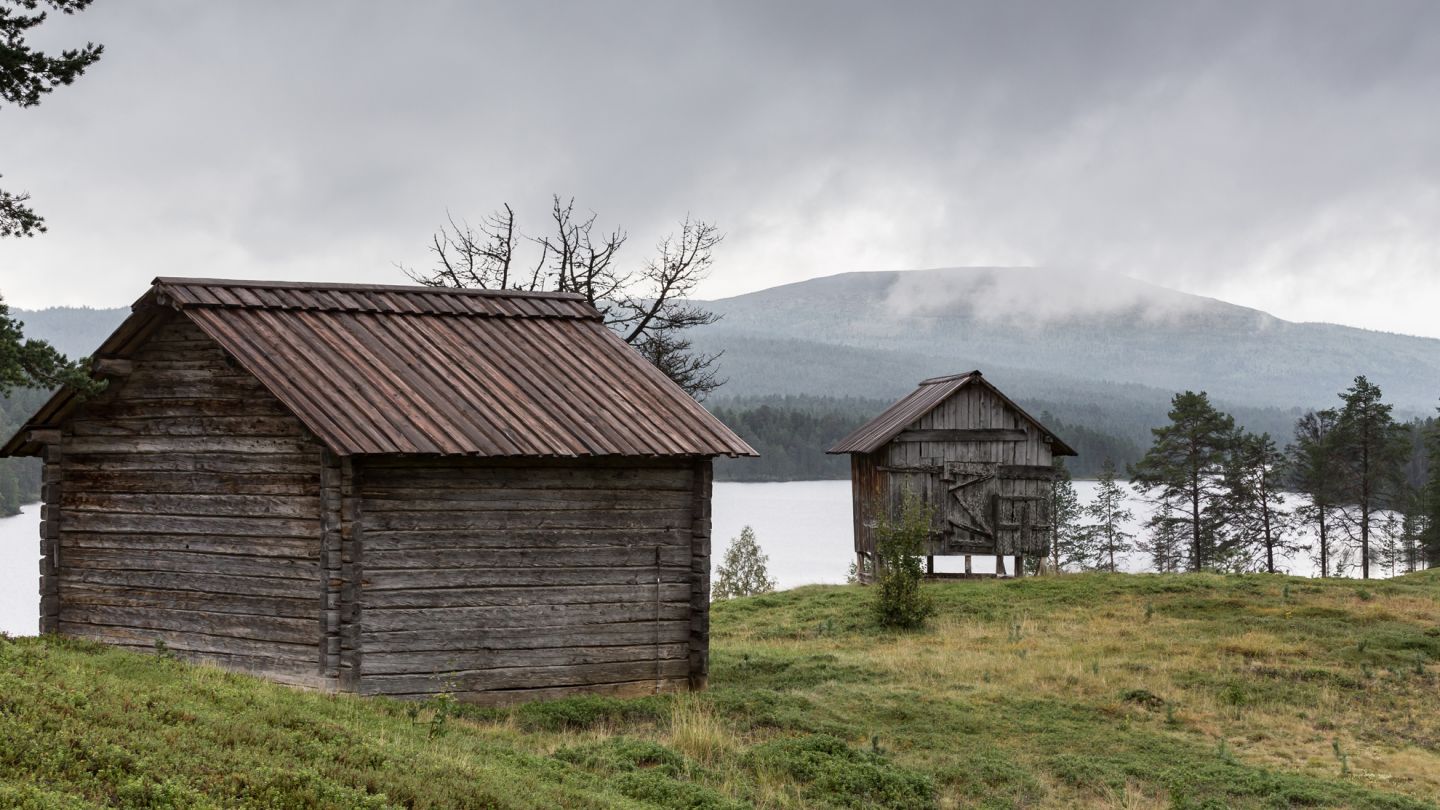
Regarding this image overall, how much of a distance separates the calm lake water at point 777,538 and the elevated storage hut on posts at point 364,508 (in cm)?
916

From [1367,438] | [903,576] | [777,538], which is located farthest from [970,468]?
[777,538]

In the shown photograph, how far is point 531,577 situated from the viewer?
15719 millimetres

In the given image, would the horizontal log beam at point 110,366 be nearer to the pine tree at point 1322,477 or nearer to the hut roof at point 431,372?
the hut roof at point 431,372

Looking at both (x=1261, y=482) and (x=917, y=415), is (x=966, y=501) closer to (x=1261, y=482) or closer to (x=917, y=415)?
(x=917, y=415)

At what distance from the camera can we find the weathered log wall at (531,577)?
14945 mm

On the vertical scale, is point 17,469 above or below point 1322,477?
above

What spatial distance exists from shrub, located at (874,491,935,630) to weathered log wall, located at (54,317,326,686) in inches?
506

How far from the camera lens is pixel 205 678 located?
38.3ft

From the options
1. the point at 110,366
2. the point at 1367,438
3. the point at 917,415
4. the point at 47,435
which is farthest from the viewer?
the point at 1367,438

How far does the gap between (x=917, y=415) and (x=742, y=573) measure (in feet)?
→ 70.2

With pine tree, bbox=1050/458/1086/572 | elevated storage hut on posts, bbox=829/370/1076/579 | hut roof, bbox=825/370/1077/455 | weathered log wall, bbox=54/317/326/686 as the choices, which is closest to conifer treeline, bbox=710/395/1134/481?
pine tree, bbox=1050/458/1086/572

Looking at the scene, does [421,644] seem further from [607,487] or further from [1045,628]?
[1045,628]

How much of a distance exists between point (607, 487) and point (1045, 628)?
11.1 metres

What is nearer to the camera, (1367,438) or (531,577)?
(531,577)
